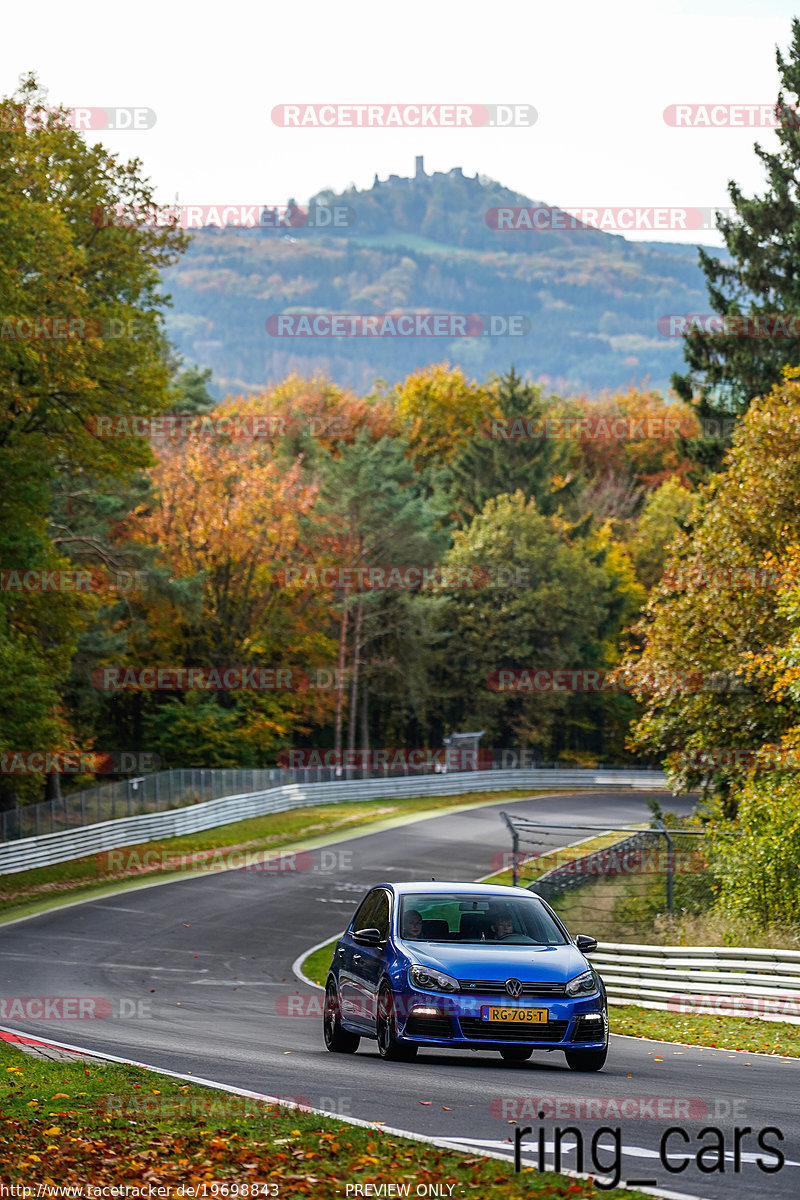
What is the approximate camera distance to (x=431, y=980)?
39.9ft

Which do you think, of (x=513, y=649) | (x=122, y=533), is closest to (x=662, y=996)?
(x=122, y=533)

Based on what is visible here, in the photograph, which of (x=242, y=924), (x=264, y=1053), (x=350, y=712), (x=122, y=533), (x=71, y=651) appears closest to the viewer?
(x=264, y=1053)

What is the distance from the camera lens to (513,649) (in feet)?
254

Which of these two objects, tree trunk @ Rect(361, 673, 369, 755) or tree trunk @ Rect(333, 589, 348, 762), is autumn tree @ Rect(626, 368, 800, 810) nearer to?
tree trunk @ Rect(333, 589, 348, 762)

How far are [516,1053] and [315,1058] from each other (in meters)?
1.94

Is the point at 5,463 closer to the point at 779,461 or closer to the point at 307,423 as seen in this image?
the point at 779,461

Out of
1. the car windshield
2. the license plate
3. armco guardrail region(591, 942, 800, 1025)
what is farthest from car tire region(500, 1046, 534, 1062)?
armco guardrail region(591, 942, 800, 1025)

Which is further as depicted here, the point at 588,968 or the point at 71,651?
the point at 71,651

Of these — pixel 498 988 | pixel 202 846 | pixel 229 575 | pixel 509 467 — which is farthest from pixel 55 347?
pixel 509 467

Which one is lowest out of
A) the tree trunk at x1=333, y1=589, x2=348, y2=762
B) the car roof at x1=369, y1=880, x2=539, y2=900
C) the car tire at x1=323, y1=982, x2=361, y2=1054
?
the car tire at x1=323, y1=982, x2=361, y2=1054

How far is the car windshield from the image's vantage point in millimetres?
13109

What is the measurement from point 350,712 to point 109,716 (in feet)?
41.3

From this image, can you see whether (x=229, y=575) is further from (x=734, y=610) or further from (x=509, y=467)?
(x=734, y=610)

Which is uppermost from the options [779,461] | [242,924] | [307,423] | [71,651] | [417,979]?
[307,423]
